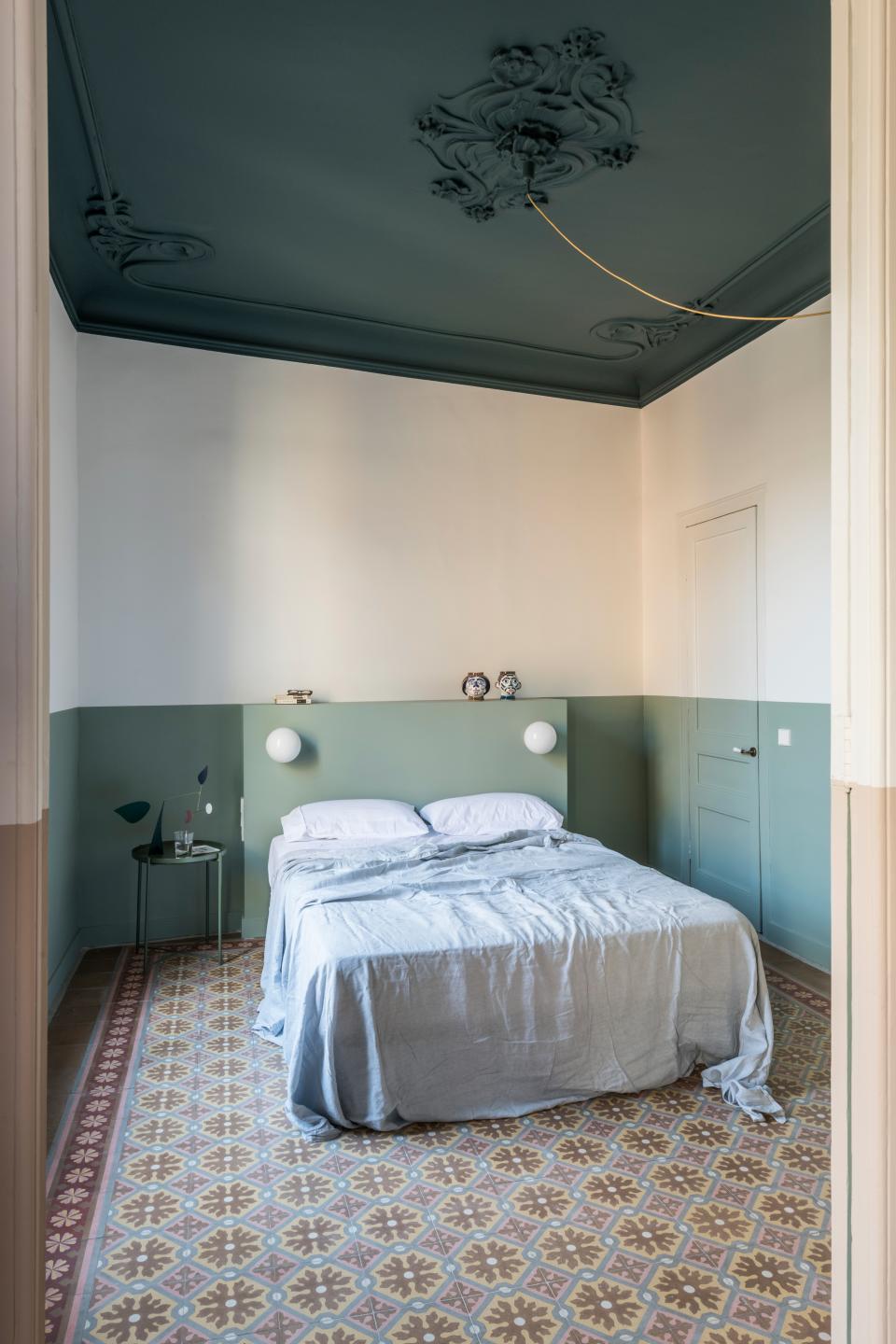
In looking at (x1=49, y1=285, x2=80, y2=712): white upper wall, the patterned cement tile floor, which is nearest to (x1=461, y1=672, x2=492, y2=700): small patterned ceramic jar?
(x1=49, y1=285, x2=80, y2=712): white upper wall

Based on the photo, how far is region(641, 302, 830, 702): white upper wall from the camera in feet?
12.2

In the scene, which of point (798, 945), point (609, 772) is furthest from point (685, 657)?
point (798, 945)

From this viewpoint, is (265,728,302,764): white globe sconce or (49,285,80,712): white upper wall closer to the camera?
(49,285,80,712): white upper wall

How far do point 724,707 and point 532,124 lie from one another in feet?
9.40

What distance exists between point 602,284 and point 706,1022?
322 centimetres

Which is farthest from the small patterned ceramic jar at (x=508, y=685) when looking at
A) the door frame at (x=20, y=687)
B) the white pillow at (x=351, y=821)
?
the door frame at (x=20, y=687)

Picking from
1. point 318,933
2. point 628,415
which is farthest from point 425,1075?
point 628,415

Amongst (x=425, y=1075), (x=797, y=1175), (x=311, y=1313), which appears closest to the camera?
(x=311, y=1313)

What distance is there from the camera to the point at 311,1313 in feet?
5.77

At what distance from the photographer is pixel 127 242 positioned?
11.4 ft

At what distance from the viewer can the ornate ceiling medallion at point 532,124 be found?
2436 mm

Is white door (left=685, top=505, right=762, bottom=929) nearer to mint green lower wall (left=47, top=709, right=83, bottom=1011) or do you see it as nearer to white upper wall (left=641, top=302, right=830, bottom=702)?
white upper wall (left=641, top=302, right=830, bottom=702)

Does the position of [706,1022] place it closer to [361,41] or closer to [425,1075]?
[425,1075]

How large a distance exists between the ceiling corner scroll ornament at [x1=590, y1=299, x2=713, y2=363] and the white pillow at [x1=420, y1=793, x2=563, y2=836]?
2.52 meters
